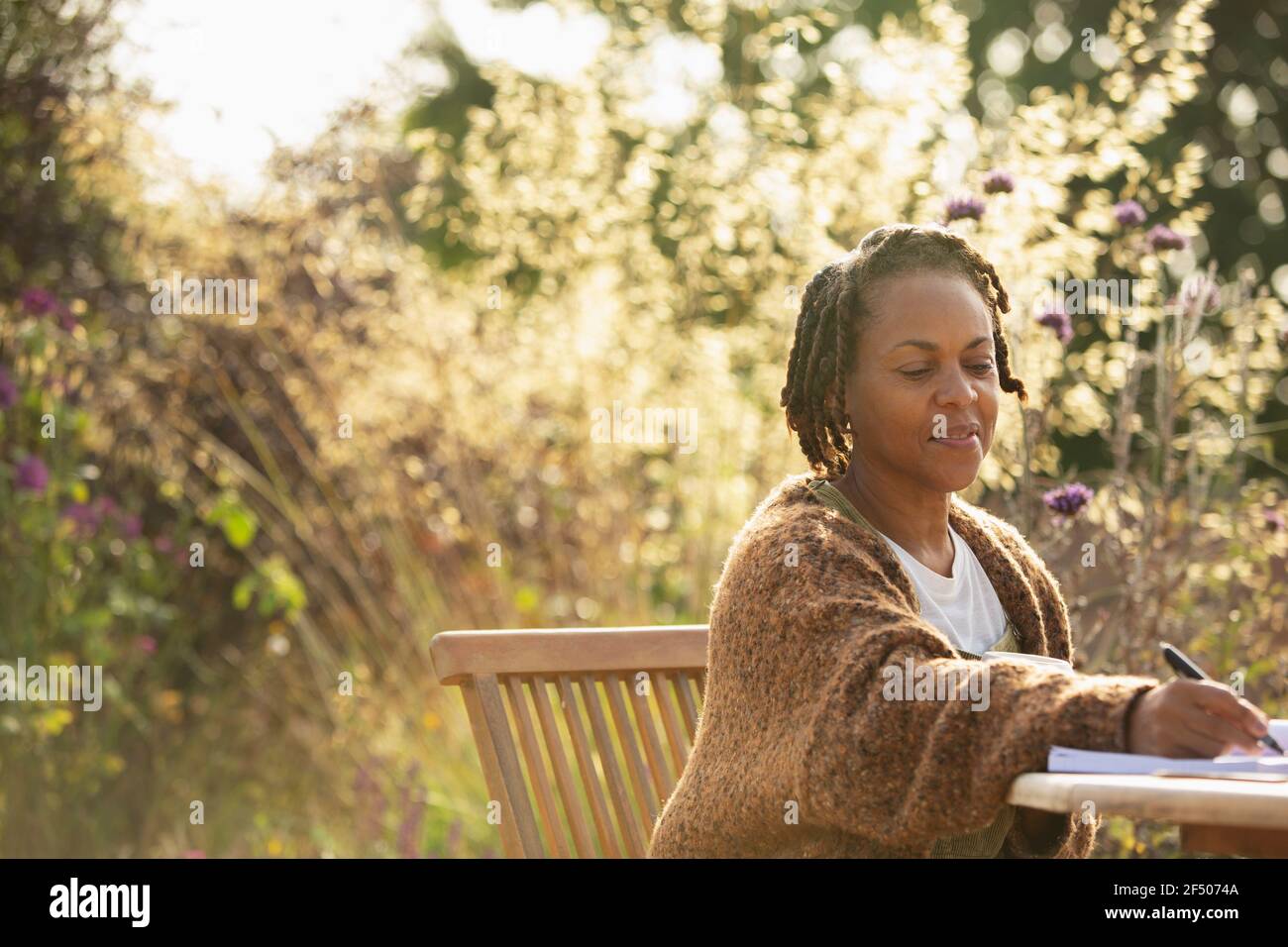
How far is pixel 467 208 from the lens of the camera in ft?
14.9

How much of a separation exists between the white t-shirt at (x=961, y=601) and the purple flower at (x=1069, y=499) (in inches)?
26.6

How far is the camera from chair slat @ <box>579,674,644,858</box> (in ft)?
7.18

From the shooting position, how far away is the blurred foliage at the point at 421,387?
12.3ft

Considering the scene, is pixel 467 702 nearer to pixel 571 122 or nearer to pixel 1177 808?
pixel 1177 808

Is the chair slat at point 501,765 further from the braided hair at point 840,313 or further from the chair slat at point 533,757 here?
the braided hair at point 840,313

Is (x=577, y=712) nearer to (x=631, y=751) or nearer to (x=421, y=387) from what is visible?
(x=631, y=751)

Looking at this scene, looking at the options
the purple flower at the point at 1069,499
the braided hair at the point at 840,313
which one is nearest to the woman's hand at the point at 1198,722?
the braided hair at the point at 840,313

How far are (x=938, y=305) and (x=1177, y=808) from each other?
0.71 meters

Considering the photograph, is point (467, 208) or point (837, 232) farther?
point (467, 208)

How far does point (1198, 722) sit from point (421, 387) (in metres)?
3.41

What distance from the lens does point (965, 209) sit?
9.12 feet

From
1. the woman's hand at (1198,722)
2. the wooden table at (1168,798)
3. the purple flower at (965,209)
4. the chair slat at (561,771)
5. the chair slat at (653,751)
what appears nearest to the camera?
the wooden table at (1168,798)

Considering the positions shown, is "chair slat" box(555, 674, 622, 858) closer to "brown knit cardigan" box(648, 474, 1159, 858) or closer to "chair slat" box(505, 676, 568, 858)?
"chair slat" box(505, 676, 568, 858)
